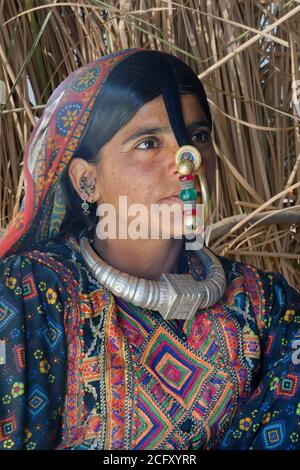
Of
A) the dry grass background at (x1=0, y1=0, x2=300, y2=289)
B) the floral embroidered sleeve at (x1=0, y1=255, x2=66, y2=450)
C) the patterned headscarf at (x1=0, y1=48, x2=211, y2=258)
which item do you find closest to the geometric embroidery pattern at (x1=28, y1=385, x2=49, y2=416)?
the floral embroidered sleeve at (x1=0, y1=255, x2=66, y2=450)

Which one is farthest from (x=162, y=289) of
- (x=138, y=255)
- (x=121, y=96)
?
(x=121, y=96)

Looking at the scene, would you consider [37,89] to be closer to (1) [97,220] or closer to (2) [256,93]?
(2) [256,93]

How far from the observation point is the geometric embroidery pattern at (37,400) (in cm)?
120

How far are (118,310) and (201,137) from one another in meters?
0.29

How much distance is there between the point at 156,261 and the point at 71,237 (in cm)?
14

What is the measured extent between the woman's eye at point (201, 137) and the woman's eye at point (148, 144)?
0.22ft

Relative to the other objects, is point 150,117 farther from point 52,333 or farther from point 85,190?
point 52,333

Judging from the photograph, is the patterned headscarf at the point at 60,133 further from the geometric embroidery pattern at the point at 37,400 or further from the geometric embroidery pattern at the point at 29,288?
the geometric embroidery pattern at the point at 37,400

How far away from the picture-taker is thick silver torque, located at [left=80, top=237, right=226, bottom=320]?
126 centimetres

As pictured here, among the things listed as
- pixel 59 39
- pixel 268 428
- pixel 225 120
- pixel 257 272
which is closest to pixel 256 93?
pixel 225 120

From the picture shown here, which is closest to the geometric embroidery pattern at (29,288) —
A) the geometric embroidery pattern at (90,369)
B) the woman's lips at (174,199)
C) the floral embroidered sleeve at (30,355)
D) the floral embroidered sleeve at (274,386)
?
the floral embroidered sleeve at (30,355)

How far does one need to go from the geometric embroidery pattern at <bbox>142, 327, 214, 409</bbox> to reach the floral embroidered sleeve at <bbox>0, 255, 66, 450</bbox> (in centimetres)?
14

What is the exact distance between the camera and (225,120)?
2014mm
